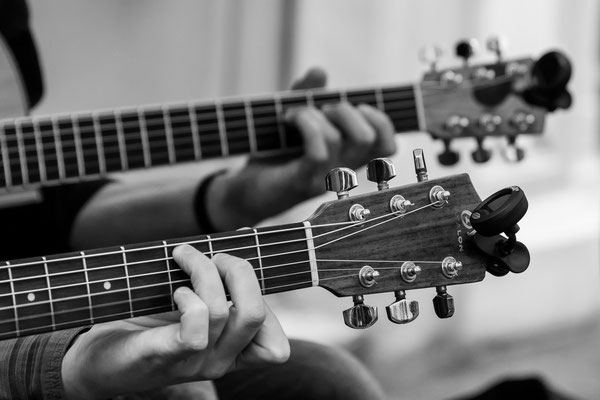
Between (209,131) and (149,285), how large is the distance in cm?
44

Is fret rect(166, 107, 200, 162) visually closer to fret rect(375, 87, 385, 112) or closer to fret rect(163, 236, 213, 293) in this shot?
fret rect(375, 87, 385, 112)

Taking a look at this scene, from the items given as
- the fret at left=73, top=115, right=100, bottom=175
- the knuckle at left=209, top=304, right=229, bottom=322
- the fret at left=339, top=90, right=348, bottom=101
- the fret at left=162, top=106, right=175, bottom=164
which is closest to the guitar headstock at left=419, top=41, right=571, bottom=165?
the fret at left=339, top=90, right=348, bottom=101

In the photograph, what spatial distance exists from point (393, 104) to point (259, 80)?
891 mm

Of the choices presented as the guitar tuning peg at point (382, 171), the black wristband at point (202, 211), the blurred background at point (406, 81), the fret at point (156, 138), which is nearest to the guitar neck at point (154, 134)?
the fret at point (156, 138)

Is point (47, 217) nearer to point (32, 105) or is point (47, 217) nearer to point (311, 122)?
point (32, 105)

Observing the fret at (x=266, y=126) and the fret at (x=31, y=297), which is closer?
the fret at (x=31, y=297)

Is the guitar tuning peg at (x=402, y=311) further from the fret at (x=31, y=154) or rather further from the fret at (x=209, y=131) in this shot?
the fret at (x=31, y=154)

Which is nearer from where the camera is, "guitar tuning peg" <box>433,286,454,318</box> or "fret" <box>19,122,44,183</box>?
"guitar tuning peg" <box>433,286,454,318</box>

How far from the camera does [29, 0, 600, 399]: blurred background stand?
1880 millimetres

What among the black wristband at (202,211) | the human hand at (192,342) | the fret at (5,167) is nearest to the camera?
the human hand at (192,342)

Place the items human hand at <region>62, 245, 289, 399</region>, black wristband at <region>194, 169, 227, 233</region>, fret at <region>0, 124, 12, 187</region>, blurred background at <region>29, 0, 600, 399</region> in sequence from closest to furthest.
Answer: human hand at <region>62, 245, 289, 399</region> < fret at <region>0, 124, 12, 187</region> < black wristband at <region>194, 169, 227, 233</region> < blurred background at <region>29, 0, 600, 399</region>

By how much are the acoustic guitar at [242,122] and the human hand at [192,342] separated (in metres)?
0.39

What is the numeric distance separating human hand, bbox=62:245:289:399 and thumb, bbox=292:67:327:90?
511 millimetres

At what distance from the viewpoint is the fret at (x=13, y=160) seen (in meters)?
1.04
